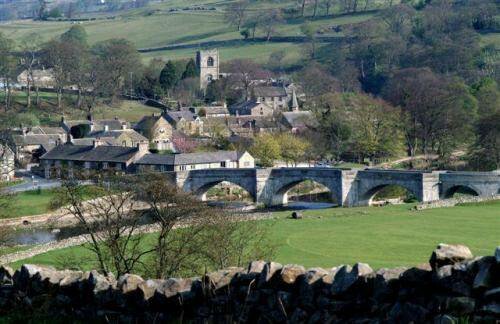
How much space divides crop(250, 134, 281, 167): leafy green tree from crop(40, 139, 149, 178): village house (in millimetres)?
9530

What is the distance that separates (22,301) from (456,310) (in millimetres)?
5510

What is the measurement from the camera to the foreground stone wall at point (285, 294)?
8883 millimetres

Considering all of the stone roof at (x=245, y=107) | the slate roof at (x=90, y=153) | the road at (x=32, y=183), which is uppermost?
the stone roof at (x=245, y=107)

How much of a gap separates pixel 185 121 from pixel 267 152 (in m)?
15.0

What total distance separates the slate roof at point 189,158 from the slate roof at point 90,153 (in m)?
1.73

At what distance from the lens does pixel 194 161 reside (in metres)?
77.2

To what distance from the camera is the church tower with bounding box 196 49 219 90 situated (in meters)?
128

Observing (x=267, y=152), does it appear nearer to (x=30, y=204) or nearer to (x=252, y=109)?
→ (x=252, y=109)

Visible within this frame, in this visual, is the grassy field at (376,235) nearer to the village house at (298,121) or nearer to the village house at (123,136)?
the village house at (123,136)

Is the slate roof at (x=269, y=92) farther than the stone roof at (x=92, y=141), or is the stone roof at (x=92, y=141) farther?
the slate roof at (x=269, y=92)

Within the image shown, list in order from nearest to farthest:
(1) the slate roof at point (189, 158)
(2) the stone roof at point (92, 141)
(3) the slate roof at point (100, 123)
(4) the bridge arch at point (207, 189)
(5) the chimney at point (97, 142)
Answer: (4) the bridge arch at point (207, 189) → (1) the slate roof at point (189, 158) → (5) the chimney at point (97, 142) → (2) the stone roof at point (92, 141) → (3) the slate roof at point (100, 123)

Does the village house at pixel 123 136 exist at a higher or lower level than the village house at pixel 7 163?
higher

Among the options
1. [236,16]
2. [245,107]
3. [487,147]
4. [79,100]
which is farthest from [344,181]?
[236,16]

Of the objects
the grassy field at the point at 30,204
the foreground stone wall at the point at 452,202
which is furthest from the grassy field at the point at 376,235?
the grassy field at the point at 30,204
